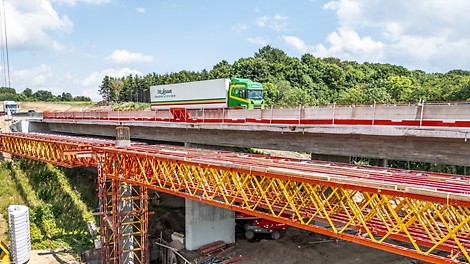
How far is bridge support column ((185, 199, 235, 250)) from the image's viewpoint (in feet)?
81.2

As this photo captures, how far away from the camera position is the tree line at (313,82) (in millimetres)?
65250

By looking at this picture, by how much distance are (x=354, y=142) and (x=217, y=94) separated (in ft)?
61.8

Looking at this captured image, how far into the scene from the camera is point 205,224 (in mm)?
25234

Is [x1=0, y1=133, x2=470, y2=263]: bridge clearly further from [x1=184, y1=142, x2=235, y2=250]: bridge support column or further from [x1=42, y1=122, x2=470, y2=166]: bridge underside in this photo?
[x1=184, y1=142, x2=235, y2=250]: bridge support column

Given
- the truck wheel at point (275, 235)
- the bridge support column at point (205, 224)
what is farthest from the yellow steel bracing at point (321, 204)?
the truck wheel at point (275, 235)

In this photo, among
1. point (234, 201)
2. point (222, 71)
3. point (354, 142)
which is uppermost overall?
point (222, 71)

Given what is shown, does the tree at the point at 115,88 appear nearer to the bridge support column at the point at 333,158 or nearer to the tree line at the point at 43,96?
the tree line at the point at 43,96

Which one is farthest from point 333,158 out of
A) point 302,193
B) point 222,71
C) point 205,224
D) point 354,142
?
point 222,71

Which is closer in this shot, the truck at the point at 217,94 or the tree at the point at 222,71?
the truck at the point at 217,94

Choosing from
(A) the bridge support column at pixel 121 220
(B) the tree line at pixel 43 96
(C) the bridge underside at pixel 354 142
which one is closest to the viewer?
(C) the bridge underside at pixel 354 142

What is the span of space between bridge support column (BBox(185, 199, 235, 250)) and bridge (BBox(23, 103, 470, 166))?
509cm

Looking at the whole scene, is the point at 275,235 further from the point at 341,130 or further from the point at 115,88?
the point at 115,88

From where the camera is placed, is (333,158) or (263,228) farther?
(263,228)

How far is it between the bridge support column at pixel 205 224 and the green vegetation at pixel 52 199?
764cm
